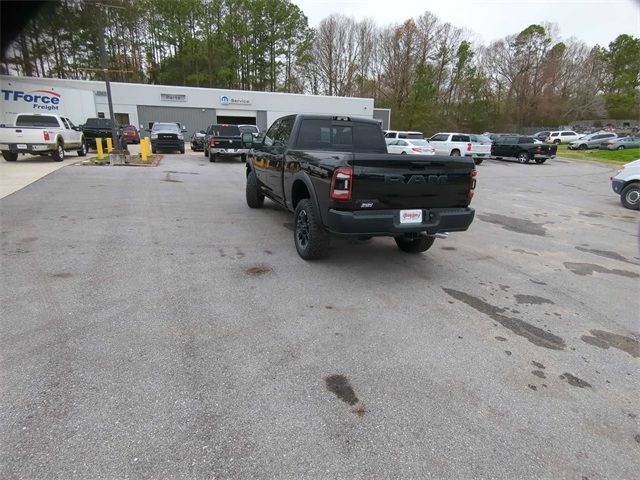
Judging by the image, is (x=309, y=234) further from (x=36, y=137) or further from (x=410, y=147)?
(x=410, y=147)

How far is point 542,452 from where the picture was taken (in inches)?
87.9

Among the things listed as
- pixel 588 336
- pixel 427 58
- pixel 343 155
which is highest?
pixel 427 58

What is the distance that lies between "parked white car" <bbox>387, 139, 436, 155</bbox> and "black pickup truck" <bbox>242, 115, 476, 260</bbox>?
1540cm

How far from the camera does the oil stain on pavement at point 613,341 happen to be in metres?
3.37

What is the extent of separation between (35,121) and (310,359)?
18.8m

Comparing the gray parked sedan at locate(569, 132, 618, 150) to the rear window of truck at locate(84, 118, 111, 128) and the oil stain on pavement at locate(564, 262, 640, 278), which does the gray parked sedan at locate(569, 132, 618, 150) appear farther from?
the rear window of truck at locate(84, 118, 111, 128)

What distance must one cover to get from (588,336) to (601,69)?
8454 cm

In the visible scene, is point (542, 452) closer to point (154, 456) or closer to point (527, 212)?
point (154, 456)

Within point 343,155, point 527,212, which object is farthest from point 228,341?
point 527,212

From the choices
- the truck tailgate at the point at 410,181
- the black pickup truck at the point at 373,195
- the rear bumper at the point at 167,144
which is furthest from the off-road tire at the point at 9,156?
the truck tailgate at the point at 410,181

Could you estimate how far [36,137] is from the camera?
1523cm

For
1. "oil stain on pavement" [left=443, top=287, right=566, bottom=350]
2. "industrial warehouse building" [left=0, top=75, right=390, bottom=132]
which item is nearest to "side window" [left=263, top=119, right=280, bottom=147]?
"oil stain on pavement" [left=443, top=287, right=566, bottom=350]

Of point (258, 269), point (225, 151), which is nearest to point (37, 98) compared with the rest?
point (225, 151)

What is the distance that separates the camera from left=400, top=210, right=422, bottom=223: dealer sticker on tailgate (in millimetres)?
4511
